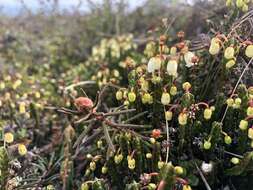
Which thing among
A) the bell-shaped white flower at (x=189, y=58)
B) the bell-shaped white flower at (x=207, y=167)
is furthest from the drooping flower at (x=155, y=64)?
the bell-shaped white flower at (x=207, y=167)

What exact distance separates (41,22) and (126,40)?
1.43m

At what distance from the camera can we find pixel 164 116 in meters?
2.17

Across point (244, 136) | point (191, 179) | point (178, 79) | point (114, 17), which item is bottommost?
point (191, 179)

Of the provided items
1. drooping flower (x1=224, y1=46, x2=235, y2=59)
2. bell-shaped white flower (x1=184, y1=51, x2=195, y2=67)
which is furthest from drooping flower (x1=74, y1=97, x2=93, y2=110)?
drooping flower (x1=224, y1=46, x2=235, y2=59)

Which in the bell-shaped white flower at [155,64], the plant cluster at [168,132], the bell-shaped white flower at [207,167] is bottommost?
the bell-shaped white flower at [207,167]

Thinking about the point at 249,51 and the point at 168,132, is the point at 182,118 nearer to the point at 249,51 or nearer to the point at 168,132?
the point at 168,132

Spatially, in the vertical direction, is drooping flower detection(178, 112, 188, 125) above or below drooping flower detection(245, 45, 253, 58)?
below

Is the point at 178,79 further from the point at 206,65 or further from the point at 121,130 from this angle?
the point at 121,130

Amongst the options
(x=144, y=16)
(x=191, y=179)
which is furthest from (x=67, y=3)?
(x=191, y=179)

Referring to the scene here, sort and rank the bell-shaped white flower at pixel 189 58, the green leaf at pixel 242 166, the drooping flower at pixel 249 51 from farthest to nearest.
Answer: the bell-shaped white flower at pixel 189 58, the drooping flower at pixel 249 51, the green leaf at pixel 242 166

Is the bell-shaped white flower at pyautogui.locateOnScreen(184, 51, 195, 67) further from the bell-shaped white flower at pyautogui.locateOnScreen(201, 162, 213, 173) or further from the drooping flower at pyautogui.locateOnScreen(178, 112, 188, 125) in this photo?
the bell-shaped white flower at pyautogui.locateOnScreen(201, 162, 213, 173)

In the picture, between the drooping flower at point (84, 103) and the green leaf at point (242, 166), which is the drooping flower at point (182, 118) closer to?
the green leaf at point (242, 166)

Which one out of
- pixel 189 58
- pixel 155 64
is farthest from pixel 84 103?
pixel 189 58

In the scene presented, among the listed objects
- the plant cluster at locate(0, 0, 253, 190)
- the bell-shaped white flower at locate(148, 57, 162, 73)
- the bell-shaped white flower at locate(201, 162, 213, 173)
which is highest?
the bell-shaped white flower at locate(148, 57, 162, 73)
